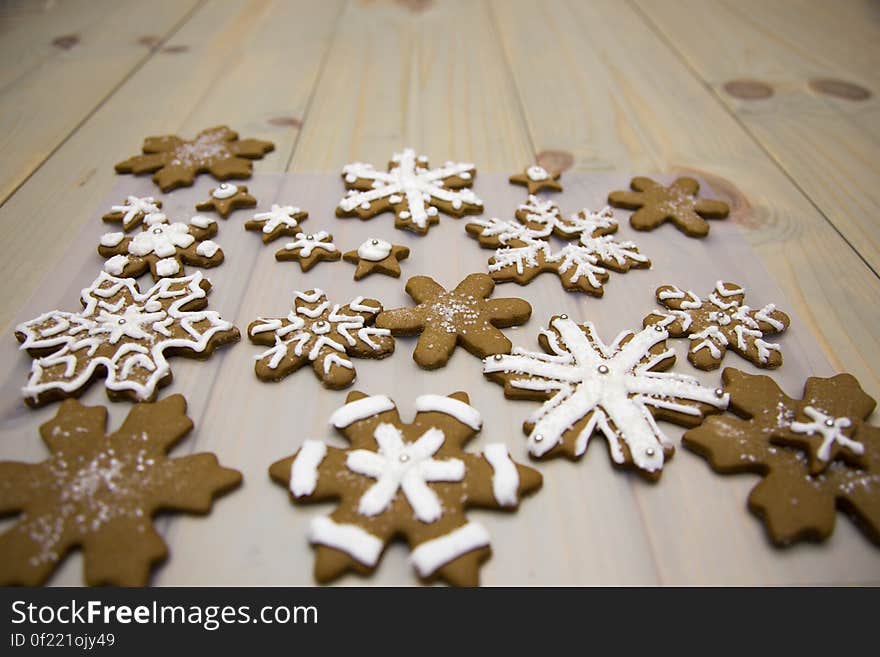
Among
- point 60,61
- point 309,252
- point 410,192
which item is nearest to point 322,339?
point 309,252

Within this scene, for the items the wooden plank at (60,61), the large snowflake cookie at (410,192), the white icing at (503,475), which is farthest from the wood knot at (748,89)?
the wooden plank at (60,61)

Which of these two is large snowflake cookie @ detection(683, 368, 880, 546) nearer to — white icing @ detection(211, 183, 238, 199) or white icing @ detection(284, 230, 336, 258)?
white icing @ detection(284, 230, 336, 258)

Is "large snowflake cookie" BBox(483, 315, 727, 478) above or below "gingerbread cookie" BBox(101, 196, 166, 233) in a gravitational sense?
below

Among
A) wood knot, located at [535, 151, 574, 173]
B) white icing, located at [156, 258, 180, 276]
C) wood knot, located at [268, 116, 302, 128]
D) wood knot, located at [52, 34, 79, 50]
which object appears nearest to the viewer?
white icing, located at [156, 258, 180, 276]

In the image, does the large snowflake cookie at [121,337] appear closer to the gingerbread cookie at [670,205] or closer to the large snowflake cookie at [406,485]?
the large snowflake cookie at [406,485]

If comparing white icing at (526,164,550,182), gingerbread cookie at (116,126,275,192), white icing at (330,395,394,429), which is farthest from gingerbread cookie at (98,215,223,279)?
white icing at (526,164,550,182)

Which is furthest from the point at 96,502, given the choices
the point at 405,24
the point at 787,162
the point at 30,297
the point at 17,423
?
the point at 405,24

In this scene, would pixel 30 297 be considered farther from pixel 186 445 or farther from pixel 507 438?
pixel 507 438
